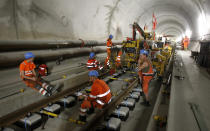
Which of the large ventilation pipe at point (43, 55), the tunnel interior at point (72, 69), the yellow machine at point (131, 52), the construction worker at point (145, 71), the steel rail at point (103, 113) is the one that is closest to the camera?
the steel rail at point (103, 113)

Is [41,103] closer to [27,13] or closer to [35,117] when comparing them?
[35,117]

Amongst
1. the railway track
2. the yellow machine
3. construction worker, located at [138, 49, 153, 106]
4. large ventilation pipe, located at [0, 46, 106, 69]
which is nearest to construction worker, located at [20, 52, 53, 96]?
the railway track

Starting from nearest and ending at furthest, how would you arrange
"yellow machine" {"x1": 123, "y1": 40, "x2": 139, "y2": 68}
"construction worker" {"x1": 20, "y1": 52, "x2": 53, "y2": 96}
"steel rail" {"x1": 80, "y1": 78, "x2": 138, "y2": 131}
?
"steel rail" {"x1": 80, "y1": 78, "x2": 138, "y2": 131}, "construction worker" {"x1": 20, "y1": 52, "x2": 53, "y2": 96}, "yellow machine" {"x1": 123, "y1": 40, "x2": 139, "y2": 68}

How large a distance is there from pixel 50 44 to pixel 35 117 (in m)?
5.01

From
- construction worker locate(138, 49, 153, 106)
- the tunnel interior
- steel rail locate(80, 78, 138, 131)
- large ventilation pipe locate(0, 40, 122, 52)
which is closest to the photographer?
steel rail locate(80, 78, 138, 131)

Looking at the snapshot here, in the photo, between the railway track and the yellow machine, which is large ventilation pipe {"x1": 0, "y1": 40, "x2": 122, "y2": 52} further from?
the yellow machine

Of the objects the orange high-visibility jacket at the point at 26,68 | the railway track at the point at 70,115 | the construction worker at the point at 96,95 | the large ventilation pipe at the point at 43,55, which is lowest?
the railway track at the point at 70,115

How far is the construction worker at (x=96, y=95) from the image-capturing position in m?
3.50

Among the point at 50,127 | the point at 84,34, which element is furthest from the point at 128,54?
the point at 50,127

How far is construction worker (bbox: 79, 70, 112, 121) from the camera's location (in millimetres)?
3497

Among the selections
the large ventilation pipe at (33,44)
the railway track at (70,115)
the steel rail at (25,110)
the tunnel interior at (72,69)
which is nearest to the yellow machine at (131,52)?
the tunnel interior at (72,69)

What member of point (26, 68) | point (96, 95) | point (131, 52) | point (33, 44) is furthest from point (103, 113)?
point (131, 52)

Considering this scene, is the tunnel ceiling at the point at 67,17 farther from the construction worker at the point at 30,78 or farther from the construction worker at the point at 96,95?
the construction worker at the point at 96,95

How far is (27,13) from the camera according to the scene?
680cm
